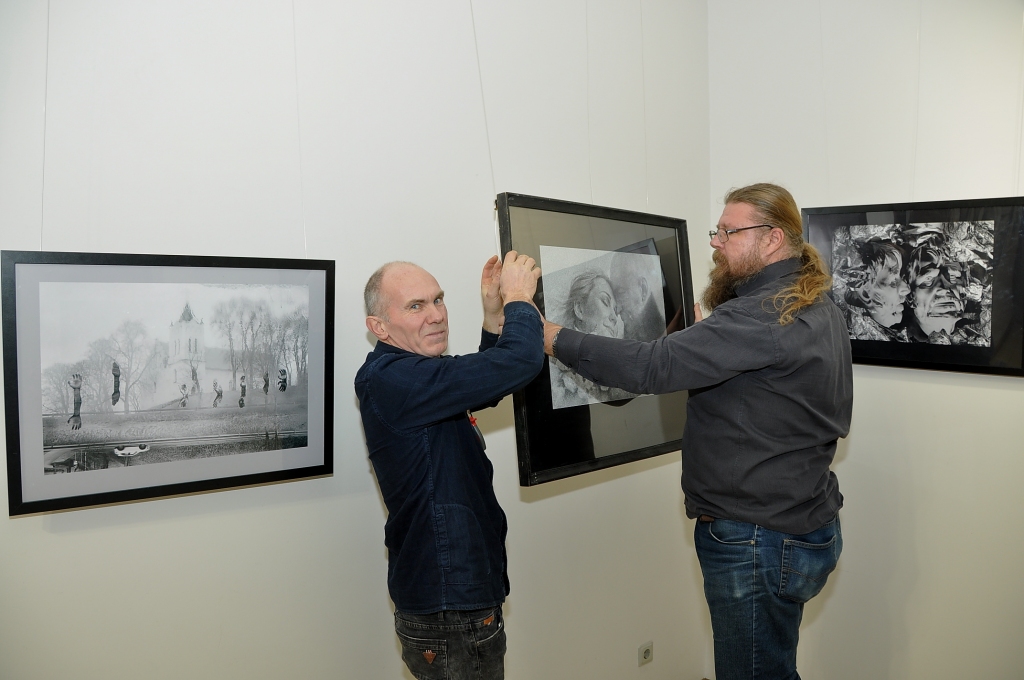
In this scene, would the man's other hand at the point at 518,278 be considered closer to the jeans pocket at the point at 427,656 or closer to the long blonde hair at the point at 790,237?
the long blonde hair at the point at 790,237

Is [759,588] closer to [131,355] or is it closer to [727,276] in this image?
[727,276]

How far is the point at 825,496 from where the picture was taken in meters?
2.21

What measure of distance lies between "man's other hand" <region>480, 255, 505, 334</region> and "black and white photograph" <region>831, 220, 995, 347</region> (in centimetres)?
174

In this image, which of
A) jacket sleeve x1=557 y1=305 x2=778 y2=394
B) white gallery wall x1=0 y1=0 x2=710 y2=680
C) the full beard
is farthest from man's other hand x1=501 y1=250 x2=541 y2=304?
the full beard

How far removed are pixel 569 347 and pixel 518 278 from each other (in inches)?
10.4

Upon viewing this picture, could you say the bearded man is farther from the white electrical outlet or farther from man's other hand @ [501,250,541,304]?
the white electrical outlet

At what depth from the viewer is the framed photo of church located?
1.68m

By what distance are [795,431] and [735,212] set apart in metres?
0.73

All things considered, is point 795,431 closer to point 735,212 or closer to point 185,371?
point 735,212

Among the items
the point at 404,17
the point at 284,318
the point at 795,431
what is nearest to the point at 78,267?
the point at 284,318

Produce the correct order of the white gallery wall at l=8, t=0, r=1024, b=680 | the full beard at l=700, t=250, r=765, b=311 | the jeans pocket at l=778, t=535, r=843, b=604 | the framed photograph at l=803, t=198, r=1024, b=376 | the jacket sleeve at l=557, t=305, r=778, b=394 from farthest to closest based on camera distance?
1. the framed photograph at l=803, t=198, r=1024, b=376
2. the full beard at l=700, t=250, r=765, b=311
3. the jeans pocket at l=778, t=535, r=843, b=604
4. the jacket sleeve at l=557, t=305, r=778, b=394
5. the white gallery wall at l=8, t=0, r=1024, b=680

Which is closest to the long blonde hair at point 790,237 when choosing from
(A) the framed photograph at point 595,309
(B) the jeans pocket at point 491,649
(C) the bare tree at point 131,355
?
(A) the framed photograph at point 595,309

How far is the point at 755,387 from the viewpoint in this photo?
211 cm

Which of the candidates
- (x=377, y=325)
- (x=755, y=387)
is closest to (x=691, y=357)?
(x=755, y=387)
